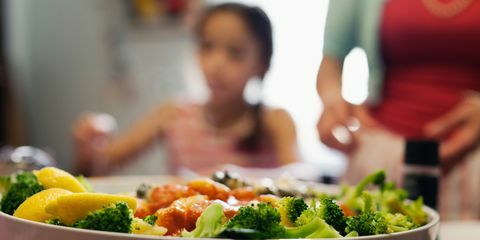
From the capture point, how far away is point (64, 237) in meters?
0.51

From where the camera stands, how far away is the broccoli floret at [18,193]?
25.5 inches

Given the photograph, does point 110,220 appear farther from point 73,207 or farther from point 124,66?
point 124,66

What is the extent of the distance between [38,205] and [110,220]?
0.34 ft

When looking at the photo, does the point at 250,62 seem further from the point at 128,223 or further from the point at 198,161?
the point at 128,223

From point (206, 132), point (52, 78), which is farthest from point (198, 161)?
point (52, 78)

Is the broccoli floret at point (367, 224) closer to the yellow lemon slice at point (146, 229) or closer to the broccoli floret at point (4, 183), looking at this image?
the yellow lemon slice at point (146, 229)

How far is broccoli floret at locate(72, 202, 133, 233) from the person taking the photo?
513 millimetres

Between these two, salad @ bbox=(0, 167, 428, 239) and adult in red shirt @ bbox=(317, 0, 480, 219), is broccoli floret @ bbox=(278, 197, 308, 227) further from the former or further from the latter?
adult in red shirt @ bbox=(317, 0, 480, 219)

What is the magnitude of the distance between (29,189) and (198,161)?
1.99 meters

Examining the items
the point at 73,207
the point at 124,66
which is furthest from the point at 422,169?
the point at 124,66

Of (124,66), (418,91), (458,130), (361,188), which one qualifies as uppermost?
(124,66)

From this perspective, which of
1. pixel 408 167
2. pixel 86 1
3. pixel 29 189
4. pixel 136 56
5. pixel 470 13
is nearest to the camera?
pixel 29 189

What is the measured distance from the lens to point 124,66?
423 cm

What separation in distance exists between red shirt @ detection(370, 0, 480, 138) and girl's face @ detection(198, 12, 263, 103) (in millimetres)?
868
